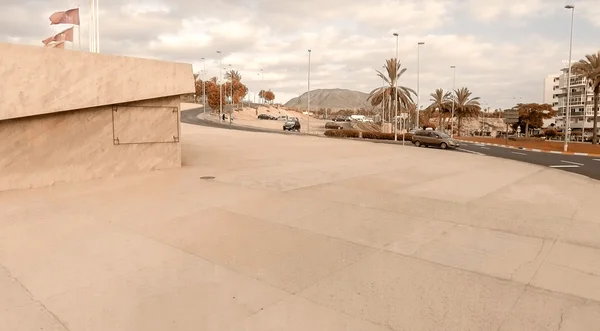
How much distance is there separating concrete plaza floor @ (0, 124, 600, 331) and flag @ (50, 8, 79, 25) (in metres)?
6.44

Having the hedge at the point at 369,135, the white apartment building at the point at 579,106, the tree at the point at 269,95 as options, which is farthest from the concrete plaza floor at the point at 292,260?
the tree at the point at 269,95

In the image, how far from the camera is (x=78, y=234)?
6152 mm

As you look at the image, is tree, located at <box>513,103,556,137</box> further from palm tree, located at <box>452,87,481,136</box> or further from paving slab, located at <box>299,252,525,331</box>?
paving slab, located at <box>299,252,525,331</box>

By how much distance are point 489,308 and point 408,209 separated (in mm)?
4382

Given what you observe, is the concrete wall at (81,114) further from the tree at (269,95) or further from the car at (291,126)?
the tree at (269,95)

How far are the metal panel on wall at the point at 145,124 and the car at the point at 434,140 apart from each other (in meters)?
24.9

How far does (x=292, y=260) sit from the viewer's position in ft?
17.4

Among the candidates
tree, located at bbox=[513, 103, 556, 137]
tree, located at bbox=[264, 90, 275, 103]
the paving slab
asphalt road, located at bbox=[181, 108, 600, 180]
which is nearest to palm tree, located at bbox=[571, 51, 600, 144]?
asphalt road, located at bbox=[181, 108, 600, 180]

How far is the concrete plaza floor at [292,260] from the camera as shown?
12.5ft

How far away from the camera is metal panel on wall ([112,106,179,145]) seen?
11.5 m

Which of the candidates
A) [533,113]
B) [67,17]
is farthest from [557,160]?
[533,113]

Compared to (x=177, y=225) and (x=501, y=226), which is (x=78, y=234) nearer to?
(x=177, y=225)

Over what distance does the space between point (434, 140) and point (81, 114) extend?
28464mm

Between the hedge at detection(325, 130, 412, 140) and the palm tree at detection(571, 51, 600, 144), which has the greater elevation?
the palm tree at detection(571, 51, 600, 144)
